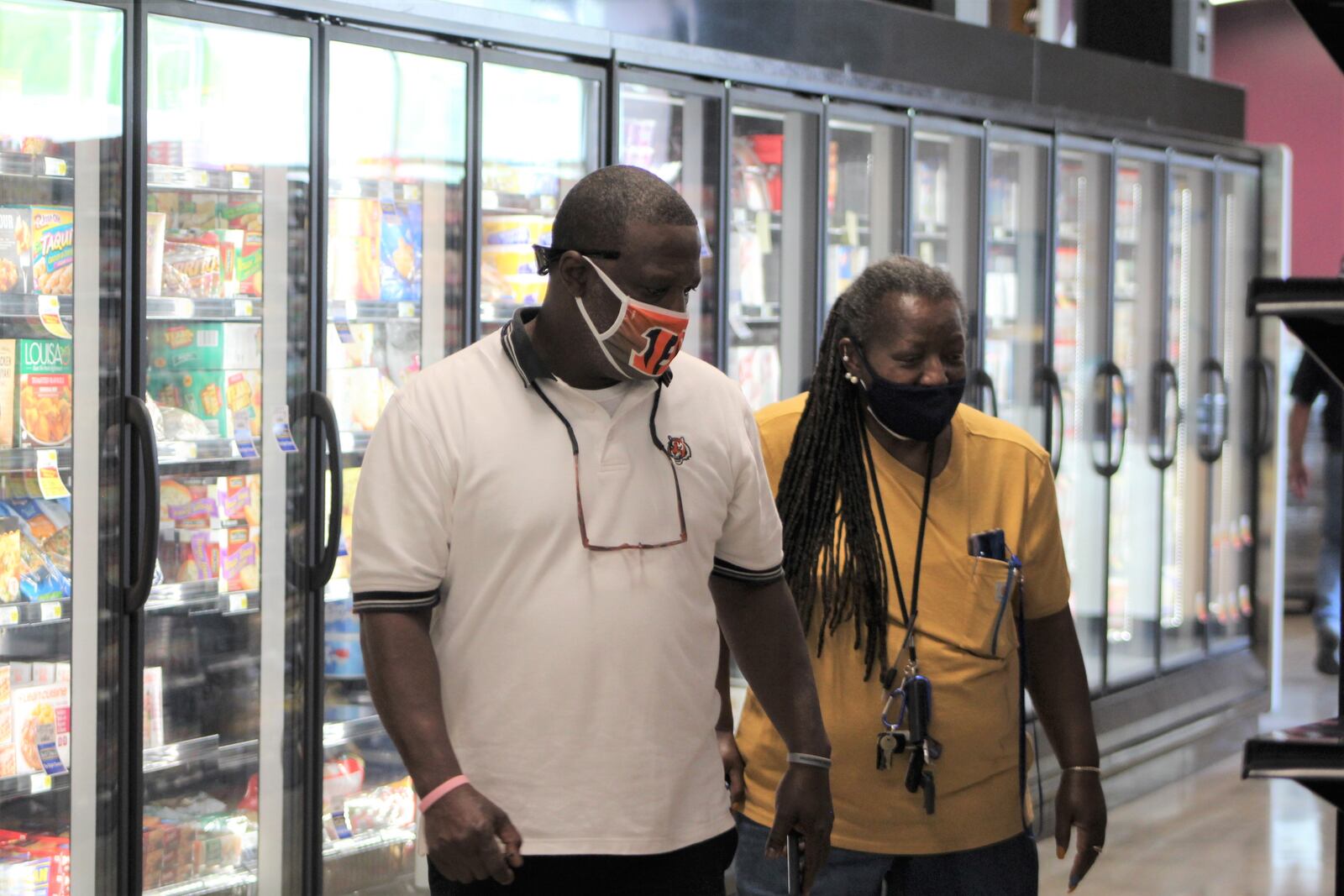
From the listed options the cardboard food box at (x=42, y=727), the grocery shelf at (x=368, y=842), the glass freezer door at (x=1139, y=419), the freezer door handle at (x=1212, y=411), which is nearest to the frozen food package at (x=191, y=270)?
the cardboard food box at (x=42, y=727)

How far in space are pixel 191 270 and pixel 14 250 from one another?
1.42 feet

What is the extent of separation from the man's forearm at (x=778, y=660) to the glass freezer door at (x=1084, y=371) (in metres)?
3.94

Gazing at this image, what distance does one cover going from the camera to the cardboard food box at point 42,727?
322cm

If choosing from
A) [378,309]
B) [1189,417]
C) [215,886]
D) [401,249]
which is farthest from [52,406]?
[1189,417]

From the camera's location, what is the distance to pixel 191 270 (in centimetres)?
347

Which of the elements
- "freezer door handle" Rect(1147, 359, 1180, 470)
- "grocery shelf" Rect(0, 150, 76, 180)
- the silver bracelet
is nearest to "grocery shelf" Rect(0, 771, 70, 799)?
"grocery shelf" Rect(0, 150, 76, 180)

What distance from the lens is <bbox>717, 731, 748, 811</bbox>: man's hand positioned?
229 cm

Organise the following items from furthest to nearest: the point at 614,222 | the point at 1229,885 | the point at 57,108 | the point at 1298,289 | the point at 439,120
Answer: the point at 1229,885 < the point at 439,120 < the point at 57,108 < the point at 614,222 < the point at 1298,289

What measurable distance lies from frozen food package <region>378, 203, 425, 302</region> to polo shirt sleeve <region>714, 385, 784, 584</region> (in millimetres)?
1961

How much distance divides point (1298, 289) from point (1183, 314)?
5634 millimetres

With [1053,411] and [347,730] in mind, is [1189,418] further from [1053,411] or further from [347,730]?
[347,730]

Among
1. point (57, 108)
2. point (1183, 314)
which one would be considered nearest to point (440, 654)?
point (57, 108)

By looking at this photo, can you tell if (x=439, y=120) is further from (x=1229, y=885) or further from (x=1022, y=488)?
(x=1229, y=885)

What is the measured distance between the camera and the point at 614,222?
70.7 inches
